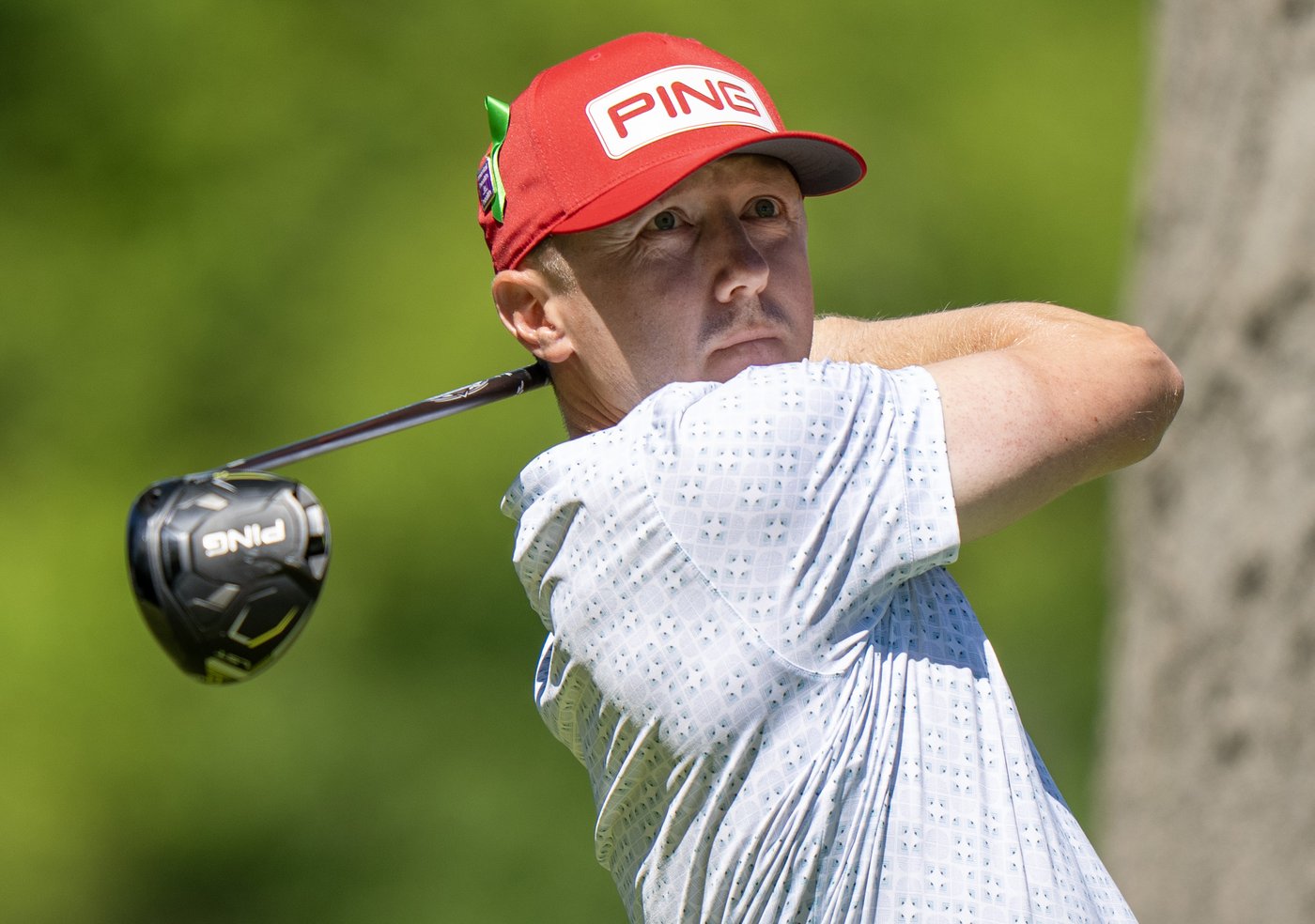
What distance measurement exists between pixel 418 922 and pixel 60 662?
1188 millimetres

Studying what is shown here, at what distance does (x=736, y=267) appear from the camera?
5.59 feet

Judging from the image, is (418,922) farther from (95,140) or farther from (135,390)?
(95,140)

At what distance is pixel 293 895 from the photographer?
4.43 m

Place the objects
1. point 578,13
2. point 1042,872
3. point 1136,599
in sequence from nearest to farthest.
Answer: point 1042,872 → point 1136,599 → point 578,13

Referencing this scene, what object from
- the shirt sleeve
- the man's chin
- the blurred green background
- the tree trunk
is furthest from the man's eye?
the blurred green background

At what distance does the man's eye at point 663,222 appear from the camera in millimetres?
1728

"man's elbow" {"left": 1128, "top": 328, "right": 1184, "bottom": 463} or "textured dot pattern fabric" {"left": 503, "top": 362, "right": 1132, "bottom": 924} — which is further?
"man's elbow" {"left": 1128, "top": 328, "right": 1184, "bottom": 463}

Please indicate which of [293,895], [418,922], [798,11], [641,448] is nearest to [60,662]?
[293,895]

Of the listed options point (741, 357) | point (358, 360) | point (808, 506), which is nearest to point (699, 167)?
point (741, 357)

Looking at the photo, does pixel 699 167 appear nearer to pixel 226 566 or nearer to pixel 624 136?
pixel 624 136

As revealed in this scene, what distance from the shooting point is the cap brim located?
167 centimetres

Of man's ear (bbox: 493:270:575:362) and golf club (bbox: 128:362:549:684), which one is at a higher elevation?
man's ear (bbox: 493:270:575:362)

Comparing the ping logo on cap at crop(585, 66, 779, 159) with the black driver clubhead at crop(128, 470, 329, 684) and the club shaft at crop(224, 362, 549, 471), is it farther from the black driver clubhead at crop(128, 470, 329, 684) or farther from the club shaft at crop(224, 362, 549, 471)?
the black driver clubhead at crop(128, 470, 329, 684)

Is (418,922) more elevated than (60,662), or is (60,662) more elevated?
(60,662)
